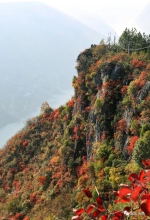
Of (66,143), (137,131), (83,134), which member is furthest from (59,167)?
(137,131)

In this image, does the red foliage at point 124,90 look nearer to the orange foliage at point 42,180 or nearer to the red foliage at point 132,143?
the red foliage at point 132,143

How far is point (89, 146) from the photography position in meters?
21.6

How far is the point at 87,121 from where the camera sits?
74.1 ft

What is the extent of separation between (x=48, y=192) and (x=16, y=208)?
4.03m

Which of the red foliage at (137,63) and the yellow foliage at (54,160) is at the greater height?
the red foliage at (137,63)

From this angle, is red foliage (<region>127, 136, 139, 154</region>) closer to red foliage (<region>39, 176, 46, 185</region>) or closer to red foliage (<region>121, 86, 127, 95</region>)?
red foliage (<region>121, 86, 127, 95</region>)

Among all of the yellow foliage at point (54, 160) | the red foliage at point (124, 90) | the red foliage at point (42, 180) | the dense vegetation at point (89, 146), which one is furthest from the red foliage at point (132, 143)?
the red foliage at point (42, 180)

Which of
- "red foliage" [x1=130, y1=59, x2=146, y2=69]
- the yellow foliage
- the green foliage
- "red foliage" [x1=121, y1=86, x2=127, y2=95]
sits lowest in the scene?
the green foliage

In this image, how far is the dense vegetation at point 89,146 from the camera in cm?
1555

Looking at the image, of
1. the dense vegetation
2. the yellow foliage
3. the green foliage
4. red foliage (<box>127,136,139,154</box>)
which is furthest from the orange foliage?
the green foliage

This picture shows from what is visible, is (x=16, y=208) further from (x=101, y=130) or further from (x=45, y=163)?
(x=101, y=130)

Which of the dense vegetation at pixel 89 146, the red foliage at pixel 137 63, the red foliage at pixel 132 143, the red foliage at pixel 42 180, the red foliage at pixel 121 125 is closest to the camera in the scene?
the red foliage at pixel 132 143

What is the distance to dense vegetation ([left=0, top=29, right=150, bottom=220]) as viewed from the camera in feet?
51.0

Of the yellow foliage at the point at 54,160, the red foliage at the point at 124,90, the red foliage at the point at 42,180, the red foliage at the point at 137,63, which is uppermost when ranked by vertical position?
the red foliage at the point at 137,63
